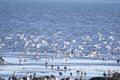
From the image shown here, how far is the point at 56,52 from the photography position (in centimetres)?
6144

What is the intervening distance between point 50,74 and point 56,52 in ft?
48.9

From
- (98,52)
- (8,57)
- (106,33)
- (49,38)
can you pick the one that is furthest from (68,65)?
(106,33)

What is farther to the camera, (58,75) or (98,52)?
(98,52)

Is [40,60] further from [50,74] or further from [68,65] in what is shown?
[50,74]

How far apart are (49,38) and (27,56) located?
20873mm

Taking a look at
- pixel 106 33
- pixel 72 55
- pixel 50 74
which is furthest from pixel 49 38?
pixel 50 74

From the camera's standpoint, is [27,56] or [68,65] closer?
[68,65]

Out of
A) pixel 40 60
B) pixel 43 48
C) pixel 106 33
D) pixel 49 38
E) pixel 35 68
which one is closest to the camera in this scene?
pixel 35 68

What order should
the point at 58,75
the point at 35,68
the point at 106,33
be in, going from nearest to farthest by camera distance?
the point at 58,75 → the point at 35,68 → the point at 106,33

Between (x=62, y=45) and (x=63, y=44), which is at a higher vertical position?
(x=63, y=44)

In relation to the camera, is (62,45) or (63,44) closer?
(62,45)

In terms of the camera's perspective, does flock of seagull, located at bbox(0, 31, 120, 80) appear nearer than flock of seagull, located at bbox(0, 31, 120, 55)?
Yes

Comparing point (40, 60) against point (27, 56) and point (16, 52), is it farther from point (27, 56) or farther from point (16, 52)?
point (16, 52)

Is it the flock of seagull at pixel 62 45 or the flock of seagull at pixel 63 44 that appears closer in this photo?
the flock of seagull at pixel 62 45
